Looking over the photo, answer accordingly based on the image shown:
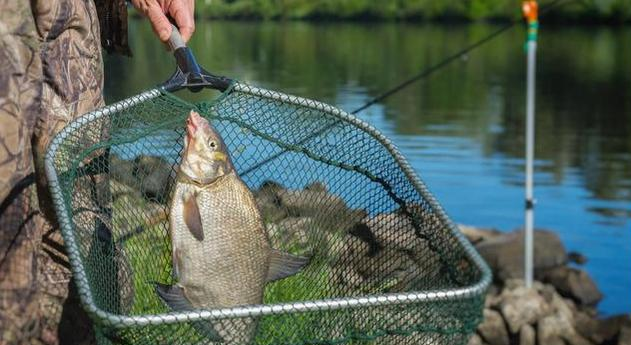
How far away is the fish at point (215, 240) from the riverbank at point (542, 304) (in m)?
7.29

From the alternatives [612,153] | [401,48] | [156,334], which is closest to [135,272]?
[156,334]

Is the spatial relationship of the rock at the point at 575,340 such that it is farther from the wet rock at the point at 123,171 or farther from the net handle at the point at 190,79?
the net handle at the point at 190,79

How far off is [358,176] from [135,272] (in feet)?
2.50

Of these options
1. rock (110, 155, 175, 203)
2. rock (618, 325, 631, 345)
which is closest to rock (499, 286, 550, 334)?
rock (618, 325, 631, 345)

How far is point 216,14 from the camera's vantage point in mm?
67938

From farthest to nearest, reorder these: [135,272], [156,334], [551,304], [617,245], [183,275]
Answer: [617,245] → [551,304] → [135,272] → [183,275] → [156,334]

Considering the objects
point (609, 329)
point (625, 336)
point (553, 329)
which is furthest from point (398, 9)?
point (625, 336)

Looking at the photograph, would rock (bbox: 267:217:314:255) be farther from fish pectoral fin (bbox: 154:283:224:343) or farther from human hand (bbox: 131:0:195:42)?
fish pectoral fin (bbox: 154:283:224:343)

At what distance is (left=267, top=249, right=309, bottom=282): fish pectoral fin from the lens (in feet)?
11.4

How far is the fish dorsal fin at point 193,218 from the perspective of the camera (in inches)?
129

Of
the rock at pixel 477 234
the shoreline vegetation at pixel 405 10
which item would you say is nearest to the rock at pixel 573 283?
the rock at pixel 477 234

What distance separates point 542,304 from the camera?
1122cm

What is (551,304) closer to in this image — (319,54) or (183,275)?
(183,275)

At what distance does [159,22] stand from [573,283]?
9586 millimetres
